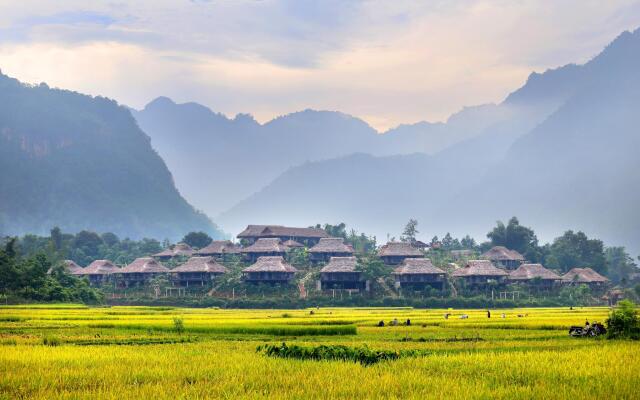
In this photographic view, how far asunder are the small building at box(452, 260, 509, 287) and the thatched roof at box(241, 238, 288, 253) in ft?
67.0

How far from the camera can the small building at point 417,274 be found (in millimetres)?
70750

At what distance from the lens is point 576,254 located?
87.2 metres

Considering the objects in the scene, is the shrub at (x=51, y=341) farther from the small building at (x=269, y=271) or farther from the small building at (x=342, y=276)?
the small building at (x=342, y=276)

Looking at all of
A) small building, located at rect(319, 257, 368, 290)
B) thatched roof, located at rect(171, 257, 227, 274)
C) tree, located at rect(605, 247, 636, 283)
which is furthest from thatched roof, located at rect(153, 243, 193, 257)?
tree, located at rect(605, 247, 636, 283)

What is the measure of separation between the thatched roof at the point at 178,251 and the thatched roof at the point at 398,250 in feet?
83.5

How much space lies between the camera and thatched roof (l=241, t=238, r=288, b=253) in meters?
81.0

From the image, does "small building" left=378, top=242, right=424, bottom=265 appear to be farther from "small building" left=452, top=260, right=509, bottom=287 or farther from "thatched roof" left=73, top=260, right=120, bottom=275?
"thatched roof" left=73, top=260, right=120, bottom=275

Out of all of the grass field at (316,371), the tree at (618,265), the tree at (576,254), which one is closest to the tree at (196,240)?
the tree at (576,254)

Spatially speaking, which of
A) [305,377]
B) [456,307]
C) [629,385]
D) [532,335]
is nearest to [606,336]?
[532,335]

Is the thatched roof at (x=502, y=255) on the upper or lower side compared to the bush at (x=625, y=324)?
upper

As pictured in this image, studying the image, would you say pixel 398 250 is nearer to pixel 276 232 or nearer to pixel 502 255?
pixel 502 255

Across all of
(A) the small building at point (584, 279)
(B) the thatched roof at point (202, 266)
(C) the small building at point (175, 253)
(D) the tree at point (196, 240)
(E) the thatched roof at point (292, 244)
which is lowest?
(A) the small building at point (584, 279)

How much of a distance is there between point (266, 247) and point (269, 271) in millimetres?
10445

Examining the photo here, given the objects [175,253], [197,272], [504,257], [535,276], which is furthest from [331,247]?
[535,276]
